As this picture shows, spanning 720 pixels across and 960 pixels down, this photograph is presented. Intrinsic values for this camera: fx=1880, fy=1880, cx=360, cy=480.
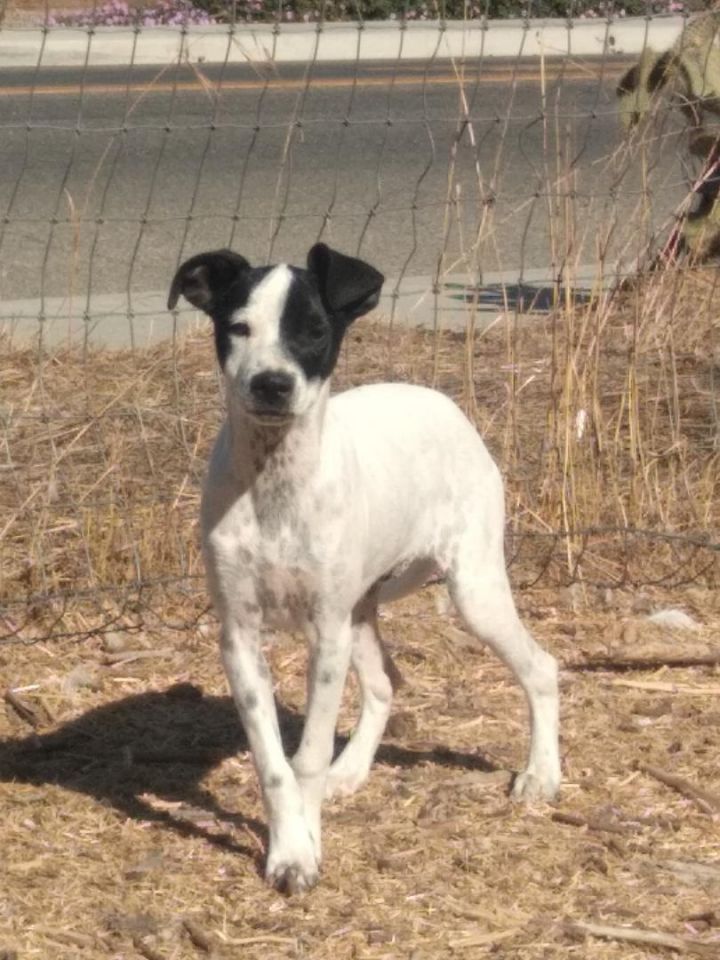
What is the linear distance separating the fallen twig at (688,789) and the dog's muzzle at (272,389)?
5.39 feet

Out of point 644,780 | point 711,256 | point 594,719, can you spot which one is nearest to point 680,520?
point 594,719

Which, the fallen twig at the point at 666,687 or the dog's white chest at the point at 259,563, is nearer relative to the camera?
the dog's white chest at the point at 259,563

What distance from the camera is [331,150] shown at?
15.6 metres

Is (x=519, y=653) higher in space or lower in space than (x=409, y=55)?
higher

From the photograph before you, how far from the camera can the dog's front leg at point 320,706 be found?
4.31 metres

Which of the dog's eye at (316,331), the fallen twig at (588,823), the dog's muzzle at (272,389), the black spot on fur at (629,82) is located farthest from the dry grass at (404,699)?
the black spot on fur at (629,82)

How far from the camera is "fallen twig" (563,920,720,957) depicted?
3.97 meters

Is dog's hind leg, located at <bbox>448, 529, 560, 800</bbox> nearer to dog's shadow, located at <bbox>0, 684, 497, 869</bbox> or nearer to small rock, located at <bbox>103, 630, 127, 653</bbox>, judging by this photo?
dog's shadow, located at <bbox>0, 684, 497, 869</bbox>

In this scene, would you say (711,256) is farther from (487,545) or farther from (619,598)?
(487,545)

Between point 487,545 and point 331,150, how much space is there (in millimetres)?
11159

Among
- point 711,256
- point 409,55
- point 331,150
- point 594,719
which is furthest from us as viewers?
point 409,55

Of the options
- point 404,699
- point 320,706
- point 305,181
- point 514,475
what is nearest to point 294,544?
point 320,706

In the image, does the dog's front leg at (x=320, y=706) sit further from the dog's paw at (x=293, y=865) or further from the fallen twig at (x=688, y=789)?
the fallen twig at (x=688, y=789)

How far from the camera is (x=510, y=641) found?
4.86m
